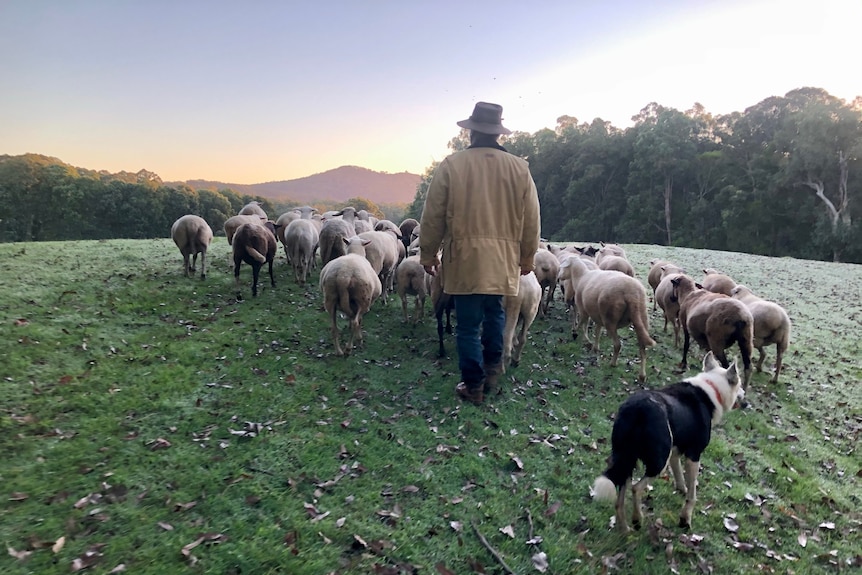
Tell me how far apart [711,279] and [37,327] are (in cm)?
1260

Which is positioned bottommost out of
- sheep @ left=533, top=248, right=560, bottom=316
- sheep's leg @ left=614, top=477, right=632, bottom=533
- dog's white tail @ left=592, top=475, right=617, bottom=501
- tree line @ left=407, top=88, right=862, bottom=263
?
sheep's leg @ left=614, top=477, right=632, bottom=533

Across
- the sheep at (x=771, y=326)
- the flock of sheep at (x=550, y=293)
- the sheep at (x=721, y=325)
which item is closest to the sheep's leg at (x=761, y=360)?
the flock of sheep at (x=550, y=293)

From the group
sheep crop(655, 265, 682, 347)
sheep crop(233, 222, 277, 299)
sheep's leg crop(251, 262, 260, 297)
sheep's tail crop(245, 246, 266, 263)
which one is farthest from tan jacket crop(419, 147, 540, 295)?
sheep's leg crop(251, 262, 260, 297)

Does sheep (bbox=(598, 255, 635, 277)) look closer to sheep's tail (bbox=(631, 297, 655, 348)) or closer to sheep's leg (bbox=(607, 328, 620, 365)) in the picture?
sheep's leg (bbox=(607, 328, 620, 365))

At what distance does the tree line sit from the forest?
0.10 m

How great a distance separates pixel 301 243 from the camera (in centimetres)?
1154

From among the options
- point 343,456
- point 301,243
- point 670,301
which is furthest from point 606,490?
point 301,243

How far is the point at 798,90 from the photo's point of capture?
4019cm

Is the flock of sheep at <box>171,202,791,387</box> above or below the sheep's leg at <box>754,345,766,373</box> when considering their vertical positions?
above

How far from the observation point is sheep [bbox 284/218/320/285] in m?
11.5

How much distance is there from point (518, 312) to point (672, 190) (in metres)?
45.6

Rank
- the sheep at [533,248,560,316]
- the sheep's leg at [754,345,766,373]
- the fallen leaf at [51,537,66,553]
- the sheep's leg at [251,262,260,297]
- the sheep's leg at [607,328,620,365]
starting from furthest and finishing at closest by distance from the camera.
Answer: the sheep at [533,248,560,316] → the sheep's leg at [251,262,260,297] → the sheep's leg at [754,345,766,373] → the sheep's leg at [607,328,620,365] → the fallen leaf at [51,537,66,553]

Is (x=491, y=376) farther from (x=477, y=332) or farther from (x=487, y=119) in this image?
(x=487, y=119)

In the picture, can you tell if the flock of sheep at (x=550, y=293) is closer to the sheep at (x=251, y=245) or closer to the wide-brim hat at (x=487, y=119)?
the sheep at (x=251, y=245)
